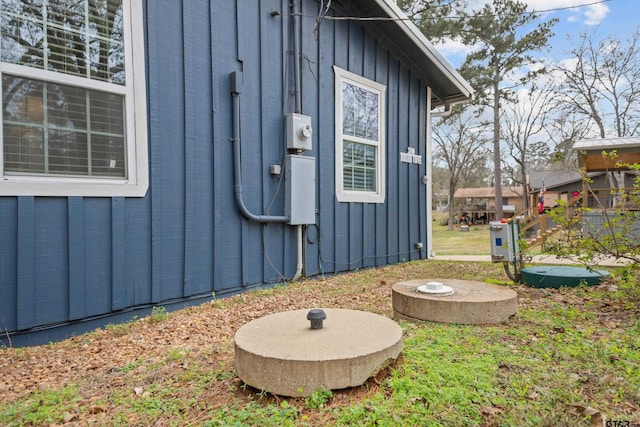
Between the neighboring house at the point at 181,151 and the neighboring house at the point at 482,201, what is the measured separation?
97.7 feet

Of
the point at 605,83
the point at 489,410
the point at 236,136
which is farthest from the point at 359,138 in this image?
the point at 605,83

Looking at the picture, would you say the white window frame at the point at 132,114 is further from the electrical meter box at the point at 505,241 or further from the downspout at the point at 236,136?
the electrical meter box at the point at 505,241

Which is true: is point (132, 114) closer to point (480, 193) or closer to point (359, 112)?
point (359, 112)

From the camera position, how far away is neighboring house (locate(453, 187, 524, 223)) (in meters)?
33.5

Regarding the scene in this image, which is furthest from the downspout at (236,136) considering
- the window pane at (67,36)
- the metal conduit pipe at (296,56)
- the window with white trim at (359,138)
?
the window with white trim at (359,138)

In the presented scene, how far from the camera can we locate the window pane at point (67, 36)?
3.00m

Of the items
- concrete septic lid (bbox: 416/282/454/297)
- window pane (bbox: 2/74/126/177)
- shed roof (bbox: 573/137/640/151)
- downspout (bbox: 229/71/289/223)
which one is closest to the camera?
window pane (bbox: 2/74/126/177)

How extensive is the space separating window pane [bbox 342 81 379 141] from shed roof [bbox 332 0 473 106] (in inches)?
41.9

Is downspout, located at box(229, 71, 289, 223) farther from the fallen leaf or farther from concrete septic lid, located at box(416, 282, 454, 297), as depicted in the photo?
the fallen leaf

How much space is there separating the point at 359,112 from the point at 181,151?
3352 mm

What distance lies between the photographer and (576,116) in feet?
75.0

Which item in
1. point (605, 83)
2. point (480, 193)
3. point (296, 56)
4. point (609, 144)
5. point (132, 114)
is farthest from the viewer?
point (480, 193)

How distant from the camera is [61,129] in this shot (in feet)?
10.6

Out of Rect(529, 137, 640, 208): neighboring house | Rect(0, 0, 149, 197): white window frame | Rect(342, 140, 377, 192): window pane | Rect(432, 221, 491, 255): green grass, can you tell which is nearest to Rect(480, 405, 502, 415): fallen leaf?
Rect(529, 137, 640, 208): neighboring house
